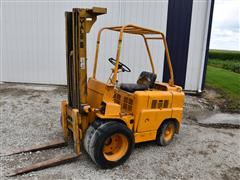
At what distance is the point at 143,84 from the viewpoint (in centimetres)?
561

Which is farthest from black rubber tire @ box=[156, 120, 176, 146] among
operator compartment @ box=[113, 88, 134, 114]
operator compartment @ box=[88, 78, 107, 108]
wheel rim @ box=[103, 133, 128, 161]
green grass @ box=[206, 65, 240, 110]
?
green grass @ box=[206, 65, 240, 110]

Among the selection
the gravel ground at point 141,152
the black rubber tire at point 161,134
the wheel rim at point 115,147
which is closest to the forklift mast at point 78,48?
the wheel rim at point 115,147

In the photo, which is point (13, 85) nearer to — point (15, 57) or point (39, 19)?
point (15, 57)

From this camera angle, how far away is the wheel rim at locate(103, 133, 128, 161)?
4.49 m

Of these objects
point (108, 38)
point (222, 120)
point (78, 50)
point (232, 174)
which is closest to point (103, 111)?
point (78, 50)

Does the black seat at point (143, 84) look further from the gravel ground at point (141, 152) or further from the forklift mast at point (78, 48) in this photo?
the gravel ground at point (141, 152)

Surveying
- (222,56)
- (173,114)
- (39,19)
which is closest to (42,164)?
(173,114)

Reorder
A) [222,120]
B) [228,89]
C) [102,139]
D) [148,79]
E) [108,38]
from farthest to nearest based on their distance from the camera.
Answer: [228,89], [108,38], [222,120], [148,79], [102,139]

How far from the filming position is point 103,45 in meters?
10.1

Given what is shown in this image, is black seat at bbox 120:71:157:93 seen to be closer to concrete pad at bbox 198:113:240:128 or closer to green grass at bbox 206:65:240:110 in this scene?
concrete pad at bbox 198:113:240:128

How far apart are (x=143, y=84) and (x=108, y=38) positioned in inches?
194

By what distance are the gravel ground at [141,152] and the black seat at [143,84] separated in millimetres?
1183

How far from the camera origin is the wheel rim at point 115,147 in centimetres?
449

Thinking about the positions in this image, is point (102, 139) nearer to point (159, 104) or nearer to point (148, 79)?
point (159, 104)
